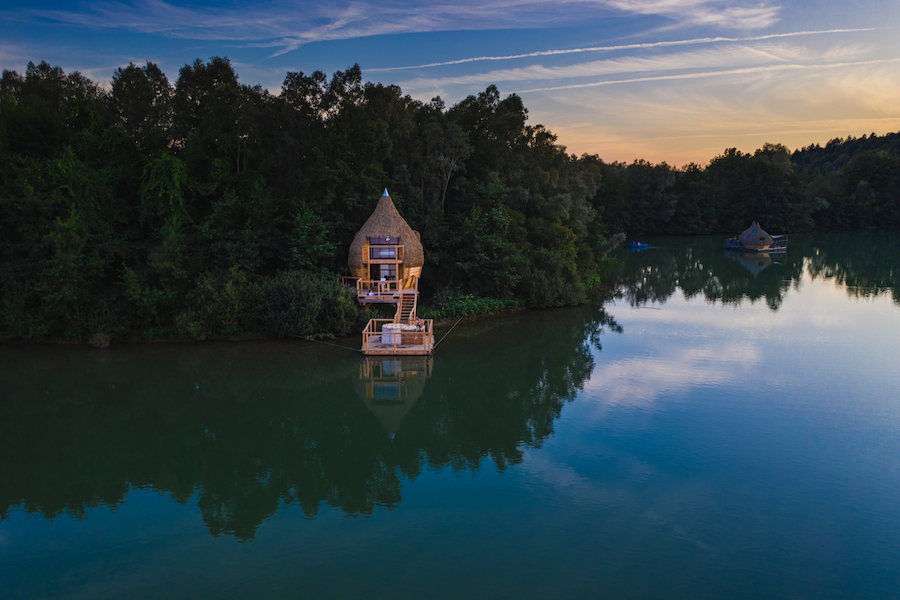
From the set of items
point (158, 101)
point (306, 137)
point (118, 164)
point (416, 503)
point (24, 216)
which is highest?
point (158, 101)

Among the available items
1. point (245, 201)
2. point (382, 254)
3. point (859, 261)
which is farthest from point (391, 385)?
point (859, 261)

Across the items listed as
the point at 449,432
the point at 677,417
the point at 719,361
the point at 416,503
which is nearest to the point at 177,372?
the point at 449,432

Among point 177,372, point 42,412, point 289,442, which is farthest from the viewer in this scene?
point 177,372

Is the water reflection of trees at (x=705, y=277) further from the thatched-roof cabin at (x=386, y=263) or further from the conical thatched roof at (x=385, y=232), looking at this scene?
the conical thatched roof at (x=385, y=232)

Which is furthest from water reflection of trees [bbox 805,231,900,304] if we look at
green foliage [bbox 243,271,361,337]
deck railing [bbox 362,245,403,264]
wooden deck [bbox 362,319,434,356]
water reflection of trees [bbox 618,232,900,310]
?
green foliage [bbox 243,271,361,337]

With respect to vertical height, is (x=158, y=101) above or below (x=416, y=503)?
above

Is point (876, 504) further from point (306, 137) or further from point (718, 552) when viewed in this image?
point (306, 137)

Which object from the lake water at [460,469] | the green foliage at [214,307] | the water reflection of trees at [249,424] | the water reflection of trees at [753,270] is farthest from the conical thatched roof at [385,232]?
the water reflection of trees at [753,270]
